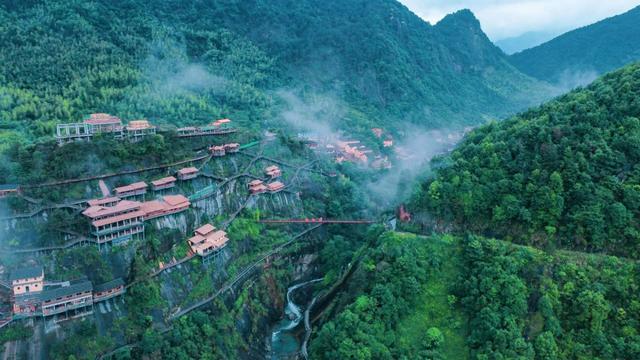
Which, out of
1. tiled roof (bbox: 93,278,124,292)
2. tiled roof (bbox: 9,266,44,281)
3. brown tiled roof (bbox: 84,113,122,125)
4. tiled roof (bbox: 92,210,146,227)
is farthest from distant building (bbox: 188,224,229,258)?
brown tiled roof (bbox: 84,113,122,125)

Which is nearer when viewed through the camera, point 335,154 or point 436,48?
point 335,154

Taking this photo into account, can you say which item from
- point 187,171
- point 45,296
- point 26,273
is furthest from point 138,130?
point 45,296

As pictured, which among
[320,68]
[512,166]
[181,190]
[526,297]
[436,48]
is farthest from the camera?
[436,48]

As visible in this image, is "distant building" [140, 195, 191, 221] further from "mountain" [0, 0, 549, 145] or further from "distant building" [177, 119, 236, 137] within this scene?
"mountain" [0, 0, 549, 145]

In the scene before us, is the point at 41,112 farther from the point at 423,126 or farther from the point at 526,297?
the point at 423,126

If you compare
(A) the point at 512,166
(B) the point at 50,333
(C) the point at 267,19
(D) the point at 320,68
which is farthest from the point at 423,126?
(B) the point at 50,333

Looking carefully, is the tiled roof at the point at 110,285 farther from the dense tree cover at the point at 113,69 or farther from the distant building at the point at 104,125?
the dense tree cover at the point at 113,69
